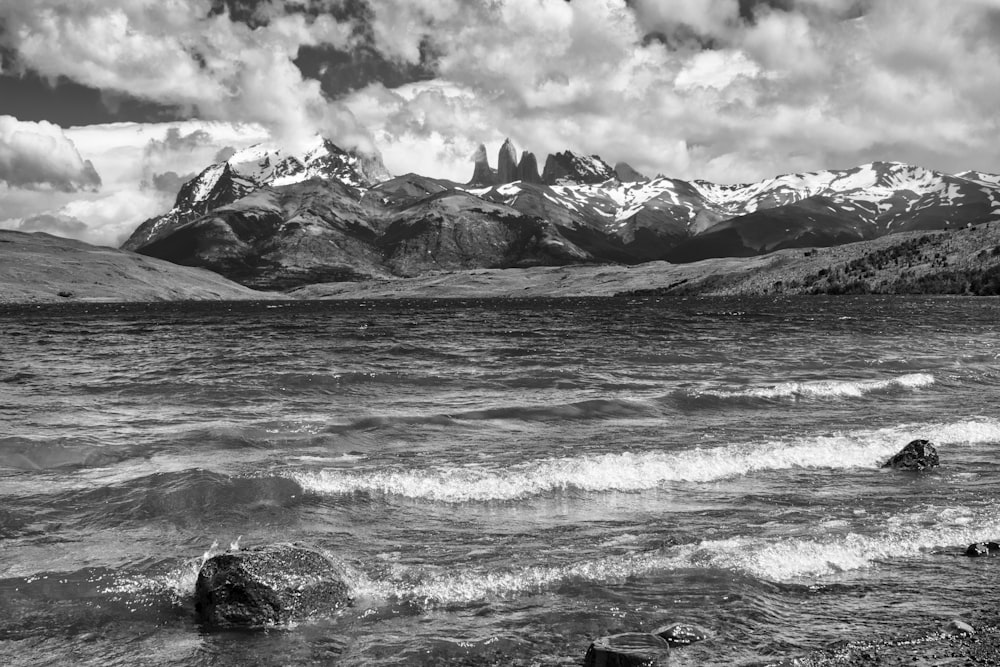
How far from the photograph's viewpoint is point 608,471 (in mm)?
23391

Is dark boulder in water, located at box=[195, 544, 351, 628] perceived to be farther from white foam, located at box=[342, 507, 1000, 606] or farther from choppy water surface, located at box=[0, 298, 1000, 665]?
white foam, located at box=[342, 507, 1000, 606]

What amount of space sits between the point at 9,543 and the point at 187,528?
3.52 meters

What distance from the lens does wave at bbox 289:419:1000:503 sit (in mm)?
21562

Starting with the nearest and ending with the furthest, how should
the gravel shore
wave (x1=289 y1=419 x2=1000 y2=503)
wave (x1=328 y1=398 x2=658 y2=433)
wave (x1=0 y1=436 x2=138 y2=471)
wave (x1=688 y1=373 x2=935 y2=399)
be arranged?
the gravel shore
wave (x1=289 y1=419 x2=1000 y2=503)
wave (x1=0 y1=436 x2=138 y2=471)
wave (x1=328 y1=398 x2=658 y2=433)
wave (x1=688 y1=373 x2=935 y2=399)

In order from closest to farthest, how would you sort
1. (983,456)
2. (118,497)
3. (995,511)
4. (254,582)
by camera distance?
(254,582)
(995,511)
(118,497)
(983,456)

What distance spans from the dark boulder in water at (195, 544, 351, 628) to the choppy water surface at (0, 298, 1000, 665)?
1.37 feet

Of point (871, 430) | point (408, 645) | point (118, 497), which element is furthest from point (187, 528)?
point (871, 430)

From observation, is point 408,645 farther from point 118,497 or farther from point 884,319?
point 884,319

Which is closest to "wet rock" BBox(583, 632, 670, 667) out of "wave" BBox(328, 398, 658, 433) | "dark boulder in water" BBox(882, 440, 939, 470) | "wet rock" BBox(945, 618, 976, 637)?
"wet rock" BBox(945, 618, 976, 637)

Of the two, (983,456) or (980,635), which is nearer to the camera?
(980,635)

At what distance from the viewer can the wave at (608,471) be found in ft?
70.7

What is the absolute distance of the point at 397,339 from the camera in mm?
78750

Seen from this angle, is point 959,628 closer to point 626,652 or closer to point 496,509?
point 626,652

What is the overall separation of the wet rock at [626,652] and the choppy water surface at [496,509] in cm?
52
